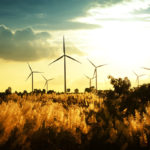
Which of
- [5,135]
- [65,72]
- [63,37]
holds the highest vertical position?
[63,37]

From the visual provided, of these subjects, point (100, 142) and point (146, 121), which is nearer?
point (100, 142)

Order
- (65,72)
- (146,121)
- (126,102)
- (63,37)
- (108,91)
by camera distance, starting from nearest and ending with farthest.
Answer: (146,121)
(126,102)
(108,91)
(65,72)
(63,37)

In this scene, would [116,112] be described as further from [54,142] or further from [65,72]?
[65,72]

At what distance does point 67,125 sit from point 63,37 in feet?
145

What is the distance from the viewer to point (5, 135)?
7781 millimetres

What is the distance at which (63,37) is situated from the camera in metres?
53.0

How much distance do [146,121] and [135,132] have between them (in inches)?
32.8

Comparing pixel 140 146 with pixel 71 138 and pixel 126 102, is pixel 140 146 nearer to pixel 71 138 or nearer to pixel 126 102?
pixel 71 138

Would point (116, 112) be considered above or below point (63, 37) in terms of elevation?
below

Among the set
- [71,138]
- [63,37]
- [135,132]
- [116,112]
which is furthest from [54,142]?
[63,37]

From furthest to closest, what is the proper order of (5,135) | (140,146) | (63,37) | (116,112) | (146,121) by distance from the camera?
(63,37)
(116,112)
(146,121)
(140,146)
(5,135)

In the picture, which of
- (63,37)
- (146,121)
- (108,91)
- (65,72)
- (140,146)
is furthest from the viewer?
(63,37)

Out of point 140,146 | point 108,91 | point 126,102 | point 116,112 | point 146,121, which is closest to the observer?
point 140,146

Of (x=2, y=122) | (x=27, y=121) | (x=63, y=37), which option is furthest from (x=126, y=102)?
(x=63, y=37)
